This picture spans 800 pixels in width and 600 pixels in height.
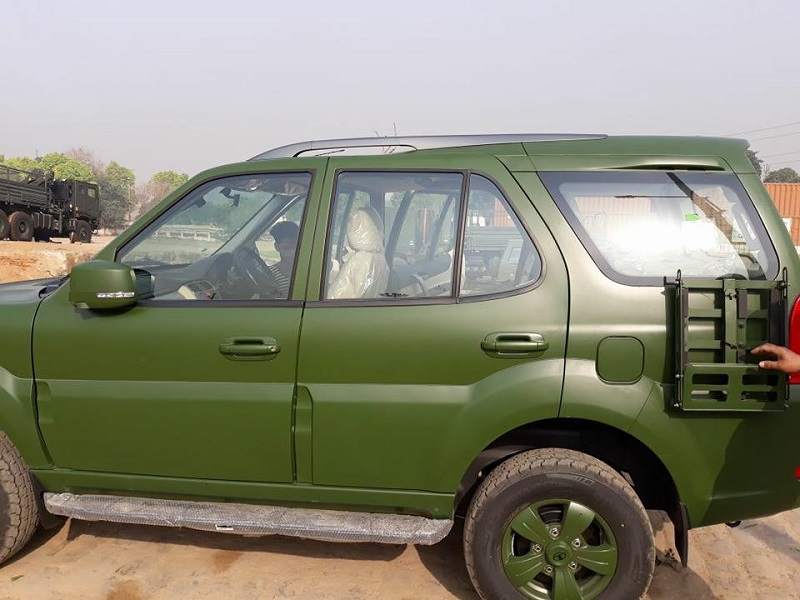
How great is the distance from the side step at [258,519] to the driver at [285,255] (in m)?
0.96

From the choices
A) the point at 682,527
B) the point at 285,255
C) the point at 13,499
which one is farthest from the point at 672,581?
the point at 13,499

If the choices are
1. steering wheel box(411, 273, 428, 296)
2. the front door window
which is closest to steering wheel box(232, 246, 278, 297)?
the front door window

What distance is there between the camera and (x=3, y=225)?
23.7 meters

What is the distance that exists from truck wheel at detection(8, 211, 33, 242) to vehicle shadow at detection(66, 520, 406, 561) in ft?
82.1

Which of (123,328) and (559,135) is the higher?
(559,135)

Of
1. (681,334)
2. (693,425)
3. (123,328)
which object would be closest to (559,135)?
(681,334)

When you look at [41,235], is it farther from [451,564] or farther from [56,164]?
[56,164]

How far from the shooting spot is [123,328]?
8.76 feet

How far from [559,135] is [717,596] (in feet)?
7.30

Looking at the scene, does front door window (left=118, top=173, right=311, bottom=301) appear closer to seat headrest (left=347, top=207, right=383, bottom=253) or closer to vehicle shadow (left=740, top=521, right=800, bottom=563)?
seat headrest (left=347, top=207, right=383, bottom=253)

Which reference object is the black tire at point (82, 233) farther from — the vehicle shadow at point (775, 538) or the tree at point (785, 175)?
the tree at point (785, 175)

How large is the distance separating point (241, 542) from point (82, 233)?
29.7 meters

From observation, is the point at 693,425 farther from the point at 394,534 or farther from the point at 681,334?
the point at 394,534

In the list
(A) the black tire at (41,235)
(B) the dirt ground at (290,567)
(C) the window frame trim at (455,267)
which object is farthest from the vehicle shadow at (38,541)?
(A) the black tire at (41,235)
